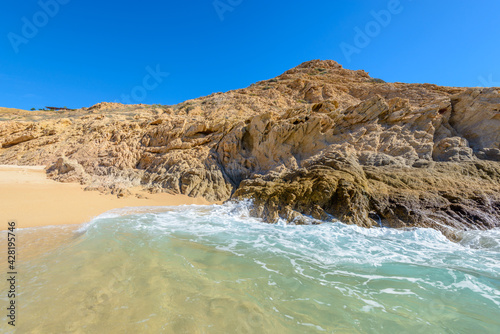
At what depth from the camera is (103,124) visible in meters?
14.9

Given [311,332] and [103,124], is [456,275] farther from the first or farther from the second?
[103,124]

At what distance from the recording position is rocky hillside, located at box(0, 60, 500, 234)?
6023 millimetres

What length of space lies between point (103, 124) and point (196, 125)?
22.6 feet

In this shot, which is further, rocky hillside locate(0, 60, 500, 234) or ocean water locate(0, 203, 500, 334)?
rocky hillside locate(0, 60, 500, 234)

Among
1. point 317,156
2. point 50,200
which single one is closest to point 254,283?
point 317,156

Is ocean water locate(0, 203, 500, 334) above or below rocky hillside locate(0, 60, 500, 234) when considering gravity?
below

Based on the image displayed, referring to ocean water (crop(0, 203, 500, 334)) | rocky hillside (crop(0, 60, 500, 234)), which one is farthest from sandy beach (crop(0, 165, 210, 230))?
ocean water (crop(0, 203, 500, 334))

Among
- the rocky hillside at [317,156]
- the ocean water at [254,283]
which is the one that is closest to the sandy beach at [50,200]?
the rocky hillside at [317,156]

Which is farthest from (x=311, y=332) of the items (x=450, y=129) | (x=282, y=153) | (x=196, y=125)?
(x=196, y=125)

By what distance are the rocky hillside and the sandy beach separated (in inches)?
26.0

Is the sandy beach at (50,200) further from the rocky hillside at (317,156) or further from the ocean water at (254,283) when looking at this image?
the ocean water at (254,283)

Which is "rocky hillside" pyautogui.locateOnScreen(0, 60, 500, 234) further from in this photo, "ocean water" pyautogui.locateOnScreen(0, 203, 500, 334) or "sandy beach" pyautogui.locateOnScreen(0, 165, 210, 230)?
"ocean water" pyautogui.locateOnScreen(0, 203, 500, 334)

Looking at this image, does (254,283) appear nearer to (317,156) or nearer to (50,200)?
(317,156)

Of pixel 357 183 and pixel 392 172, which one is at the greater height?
pixel 392 172
